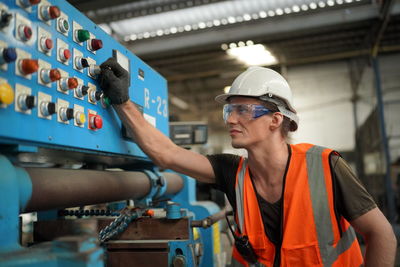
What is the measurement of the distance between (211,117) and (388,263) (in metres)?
7.35

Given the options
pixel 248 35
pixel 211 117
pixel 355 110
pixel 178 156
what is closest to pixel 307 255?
pixel 178 156

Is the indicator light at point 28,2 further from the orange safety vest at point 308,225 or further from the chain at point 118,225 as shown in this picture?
the orange safety vest at point 308,225

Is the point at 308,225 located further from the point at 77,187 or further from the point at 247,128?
the point at 77,187

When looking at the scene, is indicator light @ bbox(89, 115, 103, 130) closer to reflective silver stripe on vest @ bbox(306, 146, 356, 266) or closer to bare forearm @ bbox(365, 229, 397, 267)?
reflective silver stripe on vest @ bbox(306, 146, 356, 266)

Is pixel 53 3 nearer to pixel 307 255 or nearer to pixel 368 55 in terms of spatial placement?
pixel 307 255

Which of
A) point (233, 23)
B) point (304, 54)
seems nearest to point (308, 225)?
point (233, 23)

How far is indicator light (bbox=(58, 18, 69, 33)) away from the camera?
3.91 ft

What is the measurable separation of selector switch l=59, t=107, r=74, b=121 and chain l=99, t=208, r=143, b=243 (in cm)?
43

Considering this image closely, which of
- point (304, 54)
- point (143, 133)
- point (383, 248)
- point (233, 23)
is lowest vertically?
point (383, 248)

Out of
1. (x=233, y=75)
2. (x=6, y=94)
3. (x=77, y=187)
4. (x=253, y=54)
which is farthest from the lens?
(x=233, y=75)

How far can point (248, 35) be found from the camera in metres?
4.08

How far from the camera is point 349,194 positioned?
59.4 inches

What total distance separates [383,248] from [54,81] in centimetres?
134

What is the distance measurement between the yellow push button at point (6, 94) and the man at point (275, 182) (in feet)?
1.57
